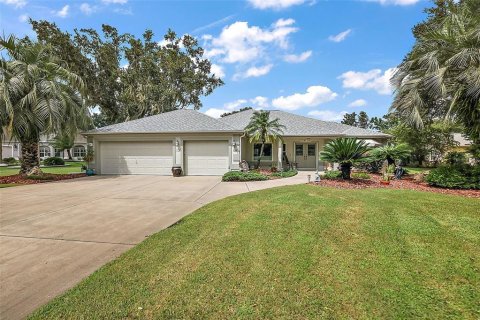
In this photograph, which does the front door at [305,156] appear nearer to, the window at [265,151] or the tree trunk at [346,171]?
the window at [265,151]

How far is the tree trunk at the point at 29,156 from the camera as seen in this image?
13344 millimetres

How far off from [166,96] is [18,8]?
19.3 meters

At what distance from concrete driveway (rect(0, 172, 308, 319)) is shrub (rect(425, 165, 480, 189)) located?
7.93m

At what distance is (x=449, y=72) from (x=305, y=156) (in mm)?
10049

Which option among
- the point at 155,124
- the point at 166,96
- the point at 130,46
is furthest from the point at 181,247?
the point at 130,46

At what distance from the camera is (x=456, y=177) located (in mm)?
8797

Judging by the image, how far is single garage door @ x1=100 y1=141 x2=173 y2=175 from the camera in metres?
15.4

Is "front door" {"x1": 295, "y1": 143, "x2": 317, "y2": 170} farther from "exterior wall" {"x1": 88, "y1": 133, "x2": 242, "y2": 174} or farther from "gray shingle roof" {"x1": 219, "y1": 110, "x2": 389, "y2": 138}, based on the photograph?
"exterior wall" {"x1": 88, "y1": 133, "x2": 242, "y2": 174}

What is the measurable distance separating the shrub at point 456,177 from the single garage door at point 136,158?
13.3 metres

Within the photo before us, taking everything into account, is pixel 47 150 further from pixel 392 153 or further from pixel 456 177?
pixel 456 177

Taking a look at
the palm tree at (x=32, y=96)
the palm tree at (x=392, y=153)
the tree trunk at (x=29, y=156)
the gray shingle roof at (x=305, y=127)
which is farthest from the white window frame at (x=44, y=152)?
the palm tree at (x=392, y=153)

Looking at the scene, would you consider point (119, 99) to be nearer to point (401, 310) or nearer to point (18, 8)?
point (18, 8)

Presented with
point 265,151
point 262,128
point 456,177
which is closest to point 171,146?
point 262,128

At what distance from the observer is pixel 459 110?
30.1 feet
